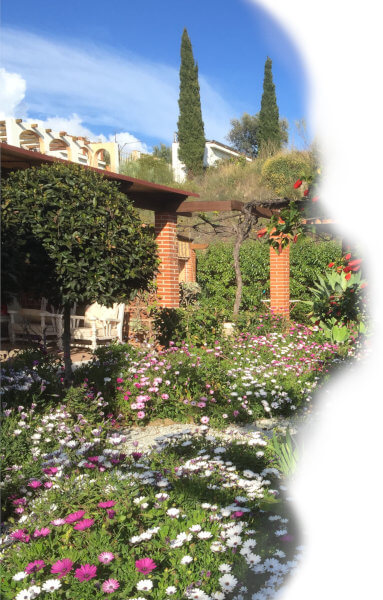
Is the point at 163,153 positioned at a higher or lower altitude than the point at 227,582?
higher

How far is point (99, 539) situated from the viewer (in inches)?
76.5

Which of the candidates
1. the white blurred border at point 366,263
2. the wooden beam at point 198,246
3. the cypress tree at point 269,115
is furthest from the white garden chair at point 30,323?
the white blurred border at point 366,263

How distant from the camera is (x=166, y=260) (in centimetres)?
755

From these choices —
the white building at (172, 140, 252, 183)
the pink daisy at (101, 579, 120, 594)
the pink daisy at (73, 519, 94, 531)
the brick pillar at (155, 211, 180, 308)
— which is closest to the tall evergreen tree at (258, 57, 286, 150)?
the white building at (172, 140, 252, 183)

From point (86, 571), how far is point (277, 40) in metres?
1.69

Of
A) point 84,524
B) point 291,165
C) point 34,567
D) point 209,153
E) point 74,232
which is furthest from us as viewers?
point 209,153

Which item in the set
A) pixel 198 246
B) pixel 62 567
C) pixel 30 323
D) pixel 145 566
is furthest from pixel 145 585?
pixel 198 246

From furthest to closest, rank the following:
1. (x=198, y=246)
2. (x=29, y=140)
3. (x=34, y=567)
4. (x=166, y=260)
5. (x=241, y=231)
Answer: (x=198, y=246), (x=241, y=231), (x=166, y=260), (x=29, y=140), (x=34, y=567)

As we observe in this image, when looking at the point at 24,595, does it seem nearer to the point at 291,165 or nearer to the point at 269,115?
the point at 269,115

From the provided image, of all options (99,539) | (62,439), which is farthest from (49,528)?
(62,439)

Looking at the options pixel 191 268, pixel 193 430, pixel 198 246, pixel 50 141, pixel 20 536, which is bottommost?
pixel 193 430

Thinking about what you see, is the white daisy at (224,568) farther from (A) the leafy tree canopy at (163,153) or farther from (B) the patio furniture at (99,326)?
(A) the leafy tree canopy at (163,153)

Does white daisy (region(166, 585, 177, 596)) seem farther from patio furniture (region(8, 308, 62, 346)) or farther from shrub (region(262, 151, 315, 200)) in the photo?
patio furniture (region(8, 308, 62, 346))

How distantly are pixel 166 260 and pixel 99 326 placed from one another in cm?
156
